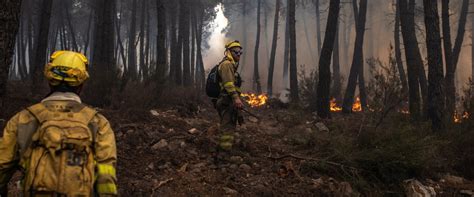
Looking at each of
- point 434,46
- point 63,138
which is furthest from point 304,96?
point 63,138

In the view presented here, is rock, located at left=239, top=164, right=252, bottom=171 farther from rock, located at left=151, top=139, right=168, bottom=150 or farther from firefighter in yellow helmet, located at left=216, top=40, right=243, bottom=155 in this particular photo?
rock, located at left=151, top=139, right=168, bottom=150

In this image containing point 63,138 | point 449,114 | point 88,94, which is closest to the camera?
point 63,138

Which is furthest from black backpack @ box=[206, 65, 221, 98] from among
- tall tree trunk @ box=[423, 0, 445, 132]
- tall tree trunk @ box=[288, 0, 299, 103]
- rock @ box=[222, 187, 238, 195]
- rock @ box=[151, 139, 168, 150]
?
tall tree trunk @ box=[288, 0, 299, 103]

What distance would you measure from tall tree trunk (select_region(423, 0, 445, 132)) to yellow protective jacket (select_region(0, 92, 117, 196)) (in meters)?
6.69

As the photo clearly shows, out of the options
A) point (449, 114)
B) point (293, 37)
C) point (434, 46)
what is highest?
point (293, 37)

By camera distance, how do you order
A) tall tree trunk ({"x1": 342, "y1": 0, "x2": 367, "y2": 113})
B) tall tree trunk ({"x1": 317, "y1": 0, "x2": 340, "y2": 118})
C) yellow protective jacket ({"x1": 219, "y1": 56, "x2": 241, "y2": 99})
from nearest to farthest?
1. yellow protective jacket ({"x1": 219, "y1": 56, "x2": 241, "y2": 99})
2. tall tree trunk ({"x1": 317, "y1": 0, "x2": 340, "y2": 118})
3. tall tree trunk ({"x1": 342, "y1": 0, "x2": 367, "y2": 113})

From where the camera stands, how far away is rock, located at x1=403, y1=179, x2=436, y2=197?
483cm

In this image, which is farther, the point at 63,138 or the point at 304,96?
the point at 304,96

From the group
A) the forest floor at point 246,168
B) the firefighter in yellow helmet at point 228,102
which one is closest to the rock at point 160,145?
the forest floor at point 246,168

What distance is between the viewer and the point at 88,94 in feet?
25.8

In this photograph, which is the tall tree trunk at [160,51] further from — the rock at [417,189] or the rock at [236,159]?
the rock at [417,189]

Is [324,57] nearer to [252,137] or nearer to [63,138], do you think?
[252,137]

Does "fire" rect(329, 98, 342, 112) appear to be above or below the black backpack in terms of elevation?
below

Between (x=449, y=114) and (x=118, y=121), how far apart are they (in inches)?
238
